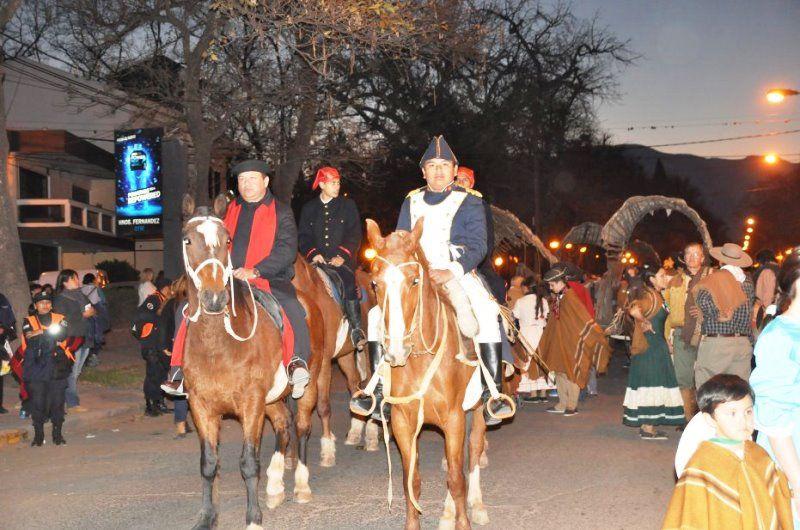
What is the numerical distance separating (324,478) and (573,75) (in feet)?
122

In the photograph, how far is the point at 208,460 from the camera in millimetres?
6633

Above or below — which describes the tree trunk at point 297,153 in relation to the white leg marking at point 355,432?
above

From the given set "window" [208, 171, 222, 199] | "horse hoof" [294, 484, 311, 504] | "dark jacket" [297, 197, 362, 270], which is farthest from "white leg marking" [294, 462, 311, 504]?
"window" [208, 171, 222, 199]

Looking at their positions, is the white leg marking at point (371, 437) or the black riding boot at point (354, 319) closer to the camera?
the white leg marking at point (371, 437)

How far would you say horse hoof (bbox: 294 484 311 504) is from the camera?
24.9 ft

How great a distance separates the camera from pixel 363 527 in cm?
680

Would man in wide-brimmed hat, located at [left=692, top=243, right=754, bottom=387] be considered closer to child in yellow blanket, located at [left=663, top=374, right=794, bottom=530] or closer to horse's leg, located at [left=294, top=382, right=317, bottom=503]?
horse's leg, located at [left=294, top=382, right=317, bottom=503]

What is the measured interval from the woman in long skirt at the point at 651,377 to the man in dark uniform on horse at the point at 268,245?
487cm

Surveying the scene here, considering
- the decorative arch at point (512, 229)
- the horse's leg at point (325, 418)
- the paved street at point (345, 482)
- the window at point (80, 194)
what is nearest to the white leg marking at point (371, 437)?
the paved street at point (345, 482)

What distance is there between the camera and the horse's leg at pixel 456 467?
6.21m

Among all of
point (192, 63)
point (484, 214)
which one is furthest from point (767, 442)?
point (192, 63)

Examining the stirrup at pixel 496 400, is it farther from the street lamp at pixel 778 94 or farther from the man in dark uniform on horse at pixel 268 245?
the street lamp at pixel 778 94

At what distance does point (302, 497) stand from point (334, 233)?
3.78m

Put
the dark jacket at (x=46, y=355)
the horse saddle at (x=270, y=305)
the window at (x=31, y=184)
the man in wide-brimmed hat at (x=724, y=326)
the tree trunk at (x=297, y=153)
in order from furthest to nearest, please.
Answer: the window at (x=31, y=184)
the tree trunk at (x=297, y=153)
the dark jacket at (x=46, y=355)
the man in wide-brimmed hat at (x=724, y=326)
the horse saddle at (x=270, y=305)
